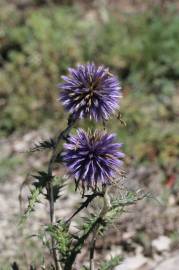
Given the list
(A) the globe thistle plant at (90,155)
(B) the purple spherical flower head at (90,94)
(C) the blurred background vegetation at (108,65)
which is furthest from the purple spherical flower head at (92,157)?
(C) the blurred background vegetation at (108,65)

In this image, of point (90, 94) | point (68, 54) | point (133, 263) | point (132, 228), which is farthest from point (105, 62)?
point (90, 94)

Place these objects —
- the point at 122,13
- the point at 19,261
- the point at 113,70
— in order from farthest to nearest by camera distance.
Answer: the point at 122,13 < the point at 113,70 < the point at 19,261

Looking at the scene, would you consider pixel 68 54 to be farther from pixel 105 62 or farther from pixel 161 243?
pixel 161 243

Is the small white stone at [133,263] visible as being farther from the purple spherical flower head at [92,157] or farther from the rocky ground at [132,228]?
the purple spherical flower head at [92,157]

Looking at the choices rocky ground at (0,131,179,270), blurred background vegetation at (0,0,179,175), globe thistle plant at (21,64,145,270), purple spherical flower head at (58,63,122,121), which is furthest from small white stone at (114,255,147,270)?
purple spherical flower head at (58,63,122,121)

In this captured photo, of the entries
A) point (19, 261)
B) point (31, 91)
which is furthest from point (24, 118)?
point (19, 261)

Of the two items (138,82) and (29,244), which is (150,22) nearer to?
(138,82)
